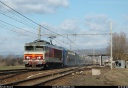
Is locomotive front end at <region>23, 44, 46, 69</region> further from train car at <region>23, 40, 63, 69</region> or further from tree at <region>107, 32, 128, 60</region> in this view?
tree at <region>107, 32, 128, 60</region>

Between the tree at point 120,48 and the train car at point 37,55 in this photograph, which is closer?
the train car at point 37,55

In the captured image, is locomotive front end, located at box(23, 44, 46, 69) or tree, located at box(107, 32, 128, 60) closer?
locomotive front end, located at box(23, 44, 46, 69)

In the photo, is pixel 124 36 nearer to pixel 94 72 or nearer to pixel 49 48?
pixel 49 48

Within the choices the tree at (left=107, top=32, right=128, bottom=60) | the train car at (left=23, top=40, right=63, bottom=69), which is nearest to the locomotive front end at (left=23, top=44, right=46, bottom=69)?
the train car at (left=23, top=40, right=63, bottom=69)

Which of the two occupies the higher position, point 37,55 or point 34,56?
point 37,55

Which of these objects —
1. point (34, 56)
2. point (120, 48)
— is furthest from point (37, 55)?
point (120, 48)

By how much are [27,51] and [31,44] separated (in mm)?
1079

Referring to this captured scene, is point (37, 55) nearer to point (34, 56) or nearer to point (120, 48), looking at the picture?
point (34, 56)

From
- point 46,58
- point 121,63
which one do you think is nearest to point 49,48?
point 46,58

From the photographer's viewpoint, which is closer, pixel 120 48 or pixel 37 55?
pixel 37 55

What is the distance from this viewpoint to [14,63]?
81.1 metres

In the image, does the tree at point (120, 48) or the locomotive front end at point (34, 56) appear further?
the tree at point (120, 48)

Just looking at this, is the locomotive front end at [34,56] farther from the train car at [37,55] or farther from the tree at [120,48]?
the tree at [120,48]

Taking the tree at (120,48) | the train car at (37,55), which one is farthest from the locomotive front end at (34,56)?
the tree at (120,48)
